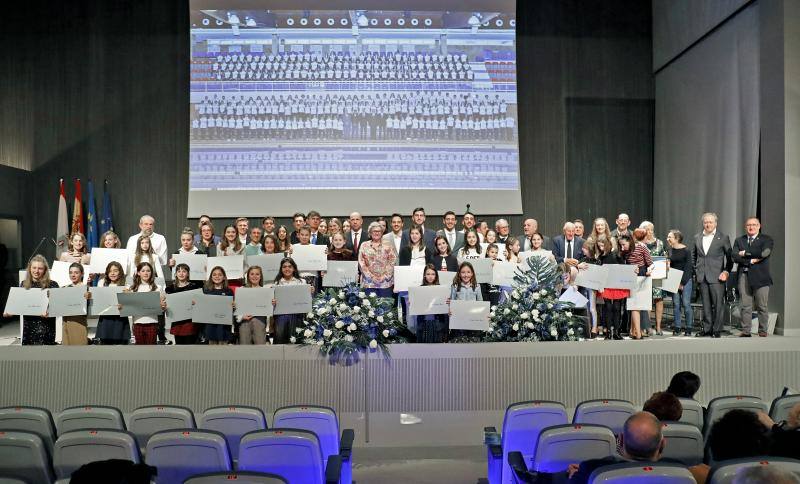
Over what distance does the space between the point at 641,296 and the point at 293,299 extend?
11.9 ft

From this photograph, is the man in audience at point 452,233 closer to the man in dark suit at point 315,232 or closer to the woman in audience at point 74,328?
the man in dark suit at point 315,232

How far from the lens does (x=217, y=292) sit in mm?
7176

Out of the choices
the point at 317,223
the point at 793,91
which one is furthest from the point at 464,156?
the point at 793,91

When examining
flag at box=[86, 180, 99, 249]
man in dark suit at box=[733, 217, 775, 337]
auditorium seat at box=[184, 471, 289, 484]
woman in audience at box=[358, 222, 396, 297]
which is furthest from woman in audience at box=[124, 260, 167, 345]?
man in dark suit at box=[733, 217, 775, 337]

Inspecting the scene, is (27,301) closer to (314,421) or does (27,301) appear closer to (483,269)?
(314,421)

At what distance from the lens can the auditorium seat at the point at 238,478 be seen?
8.36ft

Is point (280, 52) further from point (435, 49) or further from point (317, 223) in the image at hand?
point (317, 223)

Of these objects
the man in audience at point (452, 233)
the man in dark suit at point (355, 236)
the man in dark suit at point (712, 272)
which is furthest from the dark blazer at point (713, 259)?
the man in dark suit at point (355, 236)

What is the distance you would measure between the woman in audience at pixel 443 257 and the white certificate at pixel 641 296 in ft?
6.06

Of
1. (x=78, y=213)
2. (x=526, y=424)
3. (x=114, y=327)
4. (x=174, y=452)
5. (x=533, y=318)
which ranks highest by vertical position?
(x=78, y=213)

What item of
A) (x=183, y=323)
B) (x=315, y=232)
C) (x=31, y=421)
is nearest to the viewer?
(x=31, y=421)

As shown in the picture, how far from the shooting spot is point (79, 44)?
13.0 meters

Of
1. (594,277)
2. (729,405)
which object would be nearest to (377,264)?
(594,277)

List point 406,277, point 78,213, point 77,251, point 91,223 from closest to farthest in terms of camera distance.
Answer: point 406,277 < point 77,251 < point 78,213 < point 91,223
